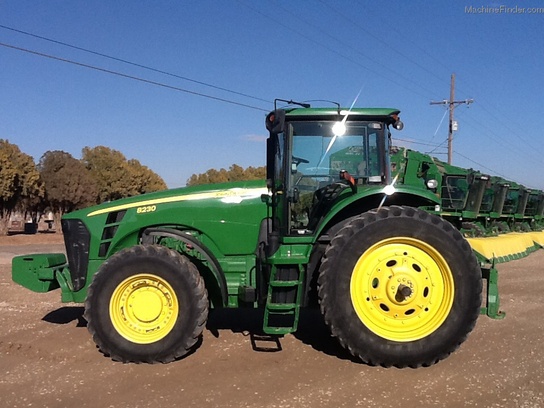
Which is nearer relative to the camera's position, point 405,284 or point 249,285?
point 405,284

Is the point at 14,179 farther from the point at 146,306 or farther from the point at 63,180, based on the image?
the point at 146,306

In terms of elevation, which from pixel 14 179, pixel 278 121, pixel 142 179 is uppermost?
pixel 142 179

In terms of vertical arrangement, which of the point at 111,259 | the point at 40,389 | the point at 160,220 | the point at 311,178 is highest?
the point at 311,178

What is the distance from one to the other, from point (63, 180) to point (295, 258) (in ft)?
107

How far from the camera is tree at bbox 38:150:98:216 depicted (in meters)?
33.9

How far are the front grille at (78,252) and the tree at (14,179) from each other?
26.4m

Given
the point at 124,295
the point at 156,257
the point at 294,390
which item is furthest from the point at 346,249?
the point at 124,295

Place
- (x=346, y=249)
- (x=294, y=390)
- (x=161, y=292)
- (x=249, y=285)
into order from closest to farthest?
(x=294, y=390) < (x=346, y=249) < (x=161, y=292) < (x=249, y=285)

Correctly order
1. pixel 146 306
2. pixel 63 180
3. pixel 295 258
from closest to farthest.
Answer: pixel 295 258 < pixel 146 306 < pixel 63 180

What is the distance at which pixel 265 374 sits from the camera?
14.6 ft

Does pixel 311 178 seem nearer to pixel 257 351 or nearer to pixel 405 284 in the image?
pixel 405 284

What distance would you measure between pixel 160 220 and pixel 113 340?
4.30 feet

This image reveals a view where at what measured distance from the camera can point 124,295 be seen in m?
4.90

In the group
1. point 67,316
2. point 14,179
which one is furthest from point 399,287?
point 14,179
